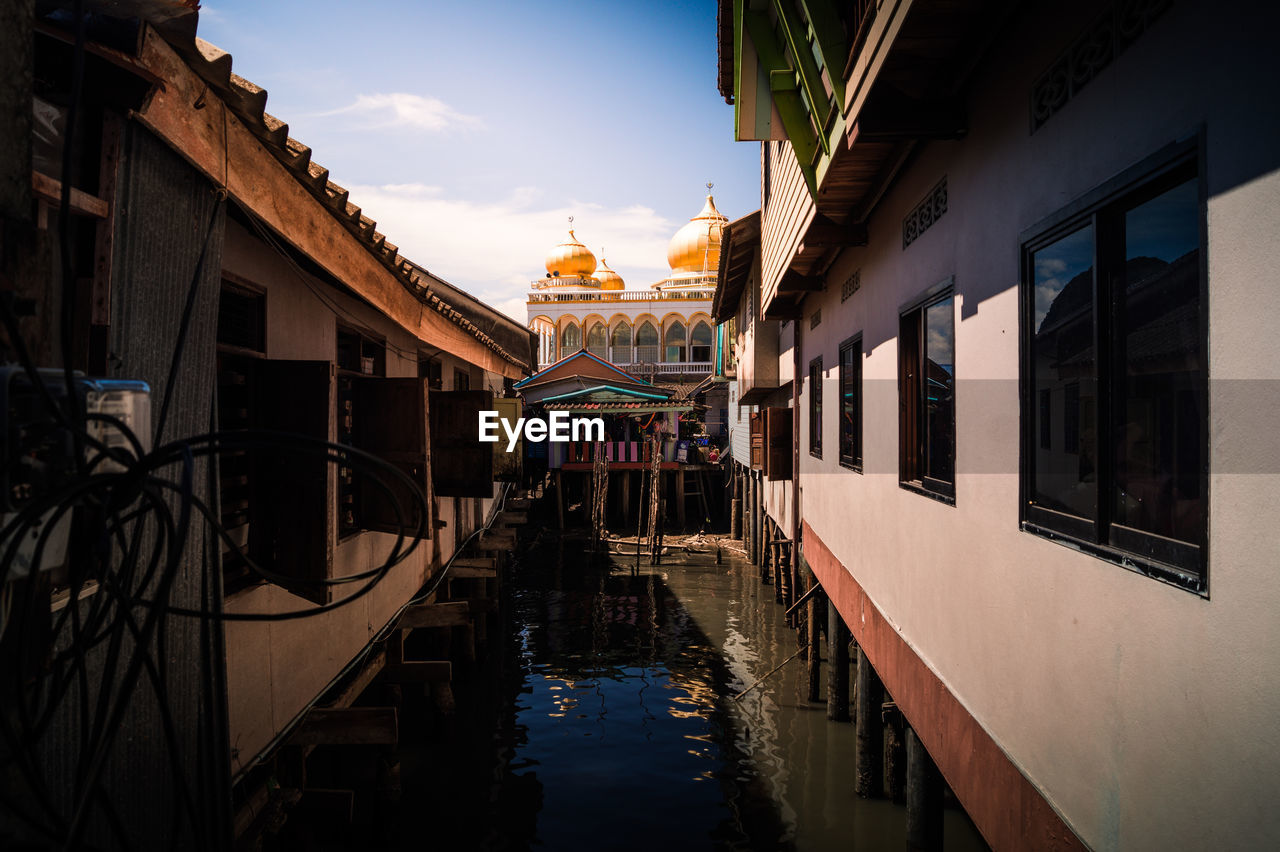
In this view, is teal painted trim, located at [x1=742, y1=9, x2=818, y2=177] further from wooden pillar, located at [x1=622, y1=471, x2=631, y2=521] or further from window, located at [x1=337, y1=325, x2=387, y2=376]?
wooden pillar, located at [x1=622, y1=471, x2=631, y2=521]

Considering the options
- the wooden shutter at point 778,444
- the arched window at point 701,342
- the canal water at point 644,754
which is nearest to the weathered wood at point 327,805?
the canal water at point 644,754

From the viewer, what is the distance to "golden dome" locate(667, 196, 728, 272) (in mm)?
42281

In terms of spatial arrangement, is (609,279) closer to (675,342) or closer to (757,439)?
(675,342)

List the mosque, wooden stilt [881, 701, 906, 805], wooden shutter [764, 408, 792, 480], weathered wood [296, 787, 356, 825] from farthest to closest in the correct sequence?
the mosque → wooden shutter [764, 408, 792, 480] → wooden stilt [881, 701, 906, 805] → weathered wood [296, 787, 356, 825]

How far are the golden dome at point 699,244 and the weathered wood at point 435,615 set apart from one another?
34.9 metres

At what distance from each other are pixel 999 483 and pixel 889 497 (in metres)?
2.37

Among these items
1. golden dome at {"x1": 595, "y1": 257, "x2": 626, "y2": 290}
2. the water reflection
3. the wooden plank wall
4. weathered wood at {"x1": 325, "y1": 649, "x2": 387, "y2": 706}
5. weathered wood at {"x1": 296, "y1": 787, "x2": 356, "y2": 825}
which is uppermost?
golden dome at {"x1": 595, "y1": 257, "x2": 626, "y2": 290}

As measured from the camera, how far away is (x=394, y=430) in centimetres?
657

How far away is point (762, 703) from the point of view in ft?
32.5

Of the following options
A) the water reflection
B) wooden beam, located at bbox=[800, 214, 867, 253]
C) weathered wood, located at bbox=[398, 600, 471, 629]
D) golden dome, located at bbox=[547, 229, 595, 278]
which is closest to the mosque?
golden dome, located at bbox=[547, 229, 595, 278]

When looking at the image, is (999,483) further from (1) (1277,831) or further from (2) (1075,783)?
(1) (1277,831)

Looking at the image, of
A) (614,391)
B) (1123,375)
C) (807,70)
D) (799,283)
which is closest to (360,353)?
(807,70)

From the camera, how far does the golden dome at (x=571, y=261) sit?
152 ft

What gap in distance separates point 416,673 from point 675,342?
34.6m
